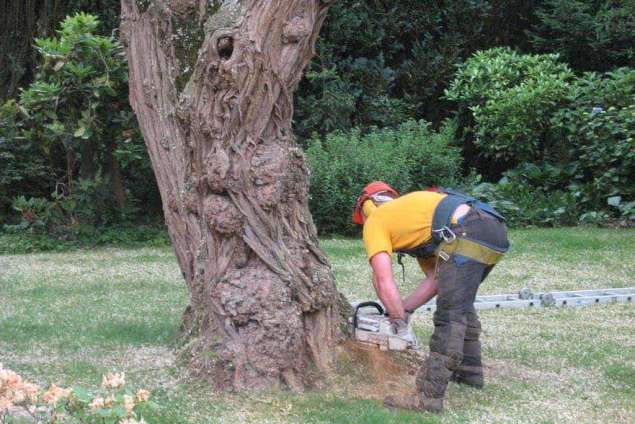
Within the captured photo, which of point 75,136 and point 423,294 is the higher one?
point 75,136

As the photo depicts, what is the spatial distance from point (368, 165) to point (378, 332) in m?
6.76

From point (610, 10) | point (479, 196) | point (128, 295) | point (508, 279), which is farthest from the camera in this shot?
point (610, 10)

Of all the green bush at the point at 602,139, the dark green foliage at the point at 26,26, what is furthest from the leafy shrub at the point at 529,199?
the dark green foliage at the point at 26,26

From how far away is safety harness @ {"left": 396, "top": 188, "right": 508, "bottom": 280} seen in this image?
A: 5645 mm

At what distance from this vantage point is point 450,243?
5.65 metres

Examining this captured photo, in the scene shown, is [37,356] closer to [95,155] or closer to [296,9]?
[296,9]

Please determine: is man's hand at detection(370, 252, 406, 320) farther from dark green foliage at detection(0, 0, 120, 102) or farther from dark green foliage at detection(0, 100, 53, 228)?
dark green foliage at detection(0, 0, 120, 102)

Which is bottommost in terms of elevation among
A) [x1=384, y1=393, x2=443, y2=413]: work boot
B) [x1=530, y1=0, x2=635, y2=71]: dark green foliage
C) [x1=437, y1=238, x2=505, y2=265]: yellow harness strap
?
[x1=384, y1=393, x2=443, y2=413]: work boot

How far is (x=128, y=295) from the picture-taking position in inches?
358

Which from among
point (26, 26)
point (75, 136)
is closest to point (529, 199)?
point (75, 136)

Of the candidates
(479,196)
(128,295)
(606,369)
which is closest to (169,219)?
(128,295)

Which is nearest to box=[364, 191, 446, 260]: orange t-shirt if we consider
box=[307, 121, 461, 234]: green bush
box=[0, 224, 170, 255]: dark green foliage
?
box=[307, 121, 461, 234]: green bush

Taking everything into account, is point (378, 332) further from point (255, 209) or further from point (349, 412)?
point (255, 209)

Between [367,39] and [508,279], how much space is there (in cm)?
706
